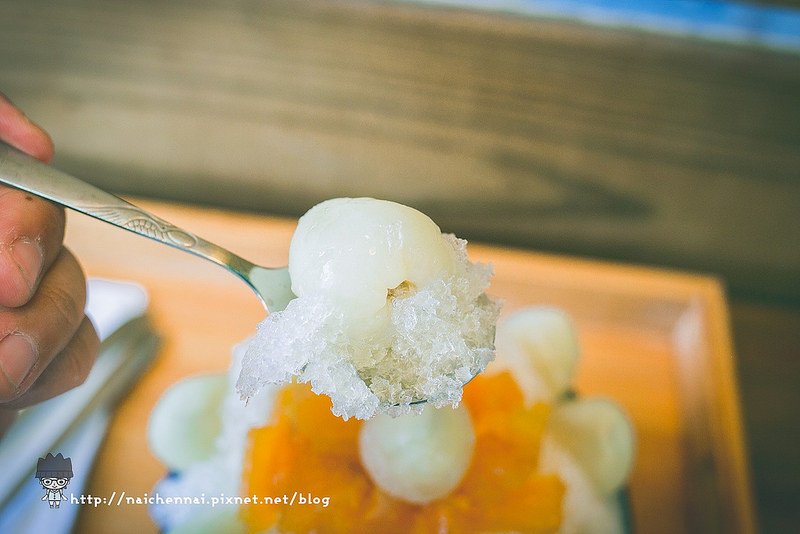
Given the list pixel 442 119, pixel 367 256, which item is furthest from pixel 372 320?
pixel 442 119

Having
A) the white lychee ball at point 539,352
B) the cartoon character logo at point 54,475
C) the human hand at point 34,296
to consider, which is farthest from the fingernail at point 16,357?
the white lychee ball at point 539,352

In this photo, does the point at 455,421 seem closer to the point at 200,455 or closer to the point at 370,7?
the point at 200,455

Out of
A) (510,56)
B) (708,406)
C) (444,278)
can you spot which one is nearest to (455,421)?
(444,278)

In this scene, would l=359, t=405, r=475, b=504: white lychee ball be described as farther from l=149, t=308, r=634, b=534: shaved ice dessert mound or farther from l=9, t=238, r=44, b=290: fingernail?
l=9, t=238, r=44, b=290: fingernail

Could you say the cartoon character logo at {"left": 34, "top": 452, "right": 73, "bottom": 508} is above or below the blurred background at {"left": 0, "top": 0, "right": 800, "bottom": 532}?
below

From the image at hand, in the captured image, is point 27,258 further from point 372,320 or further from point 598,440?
point 598,440

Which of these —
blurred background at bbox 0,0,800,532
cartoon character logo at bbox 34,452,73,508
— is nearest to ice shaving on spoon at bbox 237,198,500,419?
cartoon character logo at bbox 34,452,73,508

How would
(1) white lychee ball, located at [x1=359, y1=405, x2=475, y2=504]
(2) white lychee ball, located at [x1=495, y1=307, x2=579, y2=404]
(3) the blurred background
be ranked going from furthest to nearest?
(3) the blurred background < (2) white lychee ball, located at [x1=495, y1=307, x2=579, y2=404] < (1) white lychee ball, located at [x1=359, y1=405, x2=475, y2=504]
